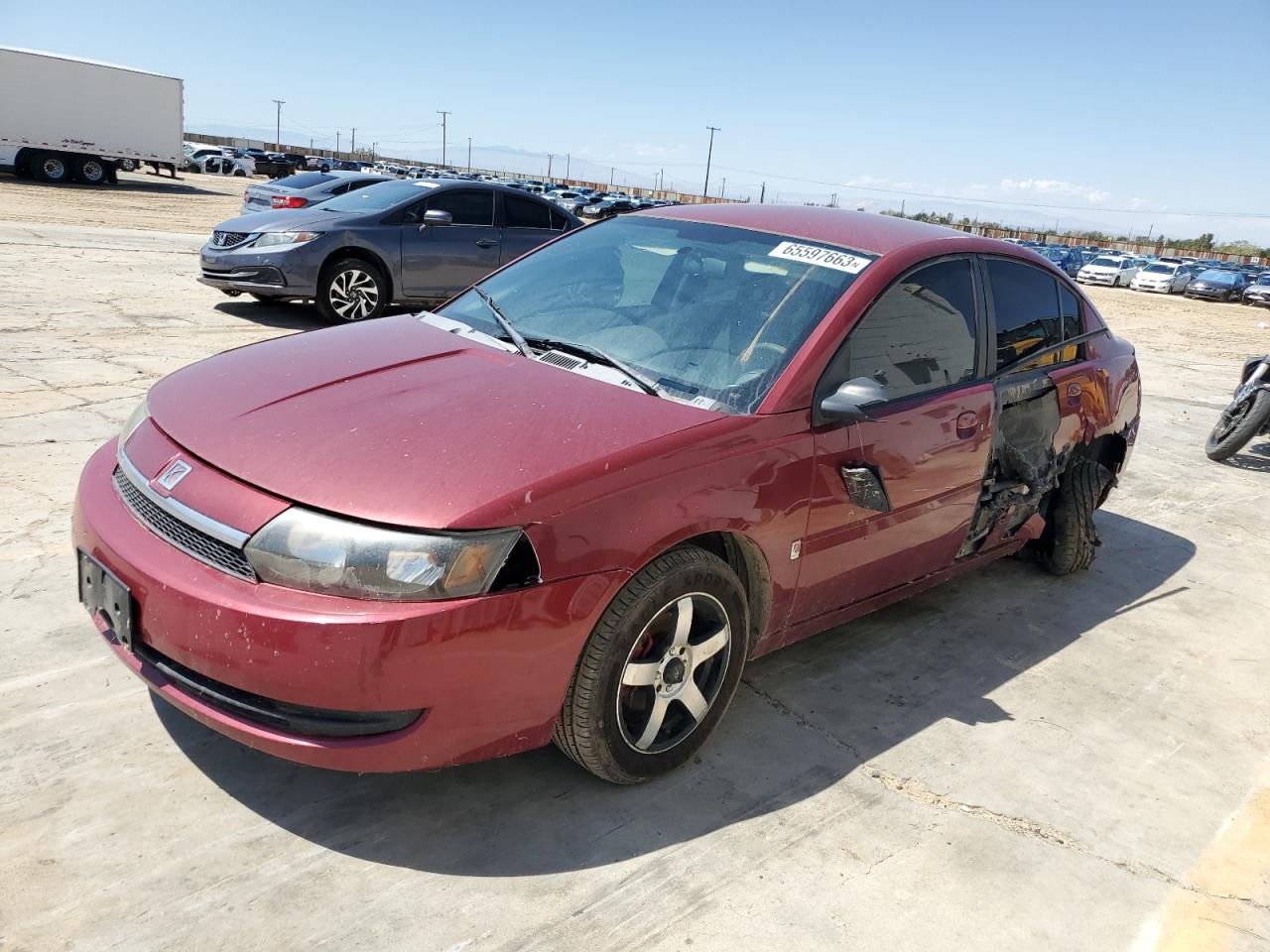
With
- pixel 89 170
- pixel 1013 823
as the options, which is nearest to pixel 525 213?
pixel 1013 823

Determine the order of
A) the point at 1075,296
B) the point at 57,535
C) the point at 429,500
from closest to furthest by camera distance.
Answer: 1. the point at 429,500
2. the point at 57,535
3. the point at 1075,296

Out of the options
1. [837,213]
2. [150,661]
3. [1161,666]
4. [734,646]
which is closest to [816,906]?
[734,646]

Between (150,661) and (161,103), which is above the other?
(161,103)

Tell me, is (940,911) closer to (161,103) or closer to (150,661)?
(150,661)

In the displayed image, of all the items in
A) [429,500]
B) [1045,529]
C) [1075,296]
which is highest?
[1075,296]

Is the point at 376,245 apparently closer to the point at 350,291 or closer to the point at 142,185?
the point at 350,291

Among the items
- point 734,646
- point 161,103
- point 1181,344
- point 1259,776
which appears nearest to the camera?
point 734,646

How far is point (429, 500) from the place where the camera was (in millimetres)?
2301

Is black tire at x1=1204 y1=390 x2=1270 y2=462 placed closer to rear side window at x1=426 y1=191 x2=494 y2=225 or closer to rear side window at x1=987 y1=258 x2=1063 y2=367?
rear side window at x1=987 y1=258 x2=1063 y2=367

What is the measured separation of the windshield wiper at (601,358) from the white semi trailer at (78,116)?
31295mm

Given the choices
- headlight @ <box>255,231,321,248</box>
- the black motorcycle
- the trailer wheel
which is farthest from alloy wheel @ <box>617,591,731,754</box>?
the trailer wheel

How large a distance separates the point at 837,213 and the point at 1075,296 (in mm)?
1472

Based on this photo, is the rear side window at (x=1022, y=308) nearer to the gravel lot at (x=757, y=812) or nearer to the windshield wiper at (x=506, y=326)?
the gravel lot at (x=757, y=812)

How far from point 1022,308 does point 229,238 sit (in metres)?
7.83
